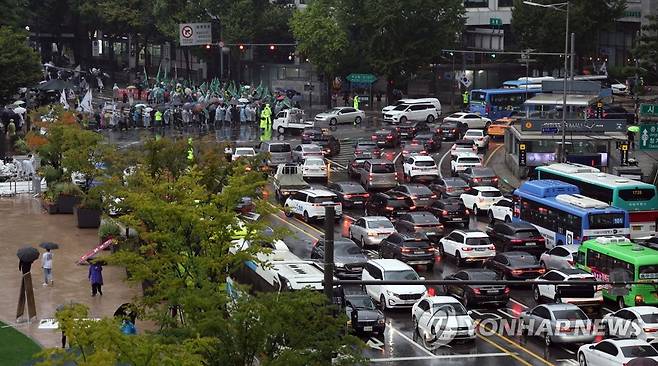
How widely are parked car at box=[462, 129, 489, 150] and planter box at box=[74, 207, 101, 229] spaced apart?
94.2 ft

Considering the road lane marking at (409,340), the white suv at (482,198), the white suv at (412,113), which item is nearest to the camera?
the road lane marking at (409,340)

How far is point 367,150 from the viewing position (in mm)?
67562

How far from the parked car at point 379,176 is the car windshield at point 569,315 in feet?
85.1

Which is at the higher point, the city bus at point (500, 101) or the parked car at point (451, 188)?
the city bus at point (500, 101)

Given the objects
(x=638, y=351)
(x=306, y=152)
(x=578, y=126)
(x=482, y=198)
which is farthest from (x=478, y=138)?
(x=638, y=351)

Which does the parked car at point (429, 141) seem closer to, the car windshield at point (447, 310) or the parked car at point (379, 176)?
the parked car at point (379, 176)

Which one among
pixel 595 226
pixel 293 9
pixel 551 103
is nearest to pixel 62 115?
pixel 595 226

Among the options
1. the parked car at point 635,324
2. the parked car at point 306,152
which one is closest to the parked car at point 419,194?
the parked car at point 306,152

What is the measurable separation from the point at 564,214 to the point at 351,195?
11.8 meters

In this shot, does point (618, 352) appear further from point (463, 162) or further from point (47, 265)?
point (463, 162)

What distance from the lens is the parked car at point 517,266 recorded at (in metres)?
40.3

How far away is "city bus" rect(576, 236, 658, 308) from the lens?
37.0m

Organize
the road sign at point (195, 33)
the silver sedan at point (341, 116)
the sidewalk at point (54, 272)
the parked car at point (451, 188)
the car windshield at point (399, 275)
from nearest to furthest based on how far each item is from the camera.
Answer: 1. the sidewalk at point (54, 272)
2. the car windshield at point (399, 275)
3. the parked car at point (451, 188)
4. the silver sedan at point (341, 116)
5. the road sign at point (195, 33)

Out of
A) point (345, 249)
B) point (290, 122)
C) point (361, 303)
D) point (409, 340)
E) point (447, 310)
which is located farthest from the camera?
point (290, 122)
